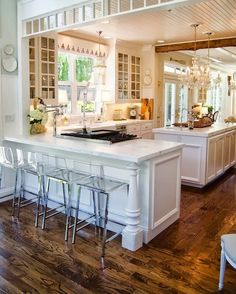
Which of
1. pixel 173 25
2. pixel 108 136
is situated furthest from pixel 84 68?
pixel 108 136

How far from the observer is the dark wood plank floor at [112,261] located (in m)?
2.35

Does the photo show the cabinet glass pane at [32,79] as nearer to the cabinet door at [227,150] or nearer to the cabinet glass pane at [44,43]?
the cabinet glass pane at [44,43]

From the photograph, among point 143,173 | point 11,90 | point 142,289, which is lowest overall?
point 142,289

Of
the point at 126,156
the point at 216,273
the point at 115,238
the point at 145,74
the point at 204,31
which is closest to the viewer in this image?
the point at 216,273

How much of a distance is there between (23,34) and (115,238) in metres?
2.86

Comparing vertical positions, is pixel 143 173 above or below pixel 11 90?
below

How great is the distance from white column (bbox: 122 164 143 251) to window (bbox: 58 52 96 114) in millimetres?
3353

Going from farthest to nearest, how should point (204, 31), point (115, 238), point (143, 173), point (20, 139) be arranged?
point (204, 31), point (20, 139), point (115, 238), point (143, 173)

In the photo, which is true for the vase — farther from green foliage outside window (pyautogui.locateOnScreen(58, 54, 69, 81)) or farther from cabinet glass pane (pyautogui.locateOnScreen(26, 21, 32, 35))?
green foliage outside window (pyautogui.locateOnScreen(58, 54, 69, 81))

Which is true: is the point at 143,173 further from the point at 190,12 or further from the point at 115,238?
the point at 190,12

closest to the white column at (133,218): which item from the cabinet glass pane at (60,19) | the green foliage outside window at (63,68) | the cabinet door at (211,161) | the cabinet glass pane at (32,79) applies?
the cabinet glass pane at (60,19)

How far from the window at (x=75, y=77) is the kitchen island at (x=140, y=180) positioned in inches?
101

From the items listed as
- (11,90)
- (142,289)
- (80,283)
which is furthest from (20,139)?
(142,289)

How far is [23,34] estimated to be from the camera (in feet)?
13.2
